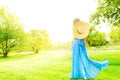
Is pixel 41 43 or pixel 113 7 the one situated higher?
pixel 113 7

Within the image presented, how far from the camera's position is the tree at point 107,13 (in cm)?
2819

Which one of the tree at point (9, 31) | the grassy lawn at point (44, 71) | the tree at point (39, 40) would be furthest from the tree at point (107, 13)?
the tree at point (39, 40)

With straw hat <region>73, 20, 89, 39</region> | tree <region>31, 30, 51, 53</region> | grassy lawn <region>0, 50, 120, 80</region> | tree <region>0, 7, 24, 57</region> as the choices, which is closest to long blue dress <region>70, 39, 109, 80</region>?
straw hat <region>73, 20, 89, 39</region>

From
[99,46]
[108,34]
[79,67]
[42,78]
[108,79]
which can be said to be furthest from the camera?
[108,34]

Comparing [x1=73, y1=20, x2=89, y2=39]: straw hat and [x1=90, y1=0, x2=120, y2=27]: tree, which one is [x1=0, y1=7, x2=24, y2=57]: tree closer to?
[x1=90, y1=0, x2=120, y2=27]: tree

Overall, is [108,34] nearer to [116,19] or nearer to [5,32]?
[5,32]

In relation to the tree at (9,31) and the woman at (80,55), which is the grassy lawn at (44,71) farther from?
the tree at (9,31)

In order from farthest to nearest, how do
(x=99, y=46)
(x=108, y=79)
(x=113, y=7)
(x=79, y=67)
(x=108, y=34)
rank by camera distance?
(x=108, y=34) < (x=99, y=46) < (x=113, y=7) < (x=108, y=79) < (x=79, y=67)

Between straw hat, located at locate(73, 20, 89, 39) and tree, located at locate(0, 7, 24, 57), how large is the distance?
42693 millimetres

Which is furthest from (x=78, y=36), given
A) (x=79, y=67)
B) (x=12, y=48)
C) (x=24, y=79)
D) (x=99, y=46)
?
(x=99, y=46)

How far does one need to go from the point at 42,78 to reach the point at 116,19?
16056 mm

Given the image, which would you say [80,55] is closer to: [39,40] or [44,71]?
[44,71]

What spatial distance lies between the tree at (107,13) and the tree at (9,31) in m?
27.2

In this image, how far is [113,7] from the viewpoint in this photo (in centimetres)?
2722
